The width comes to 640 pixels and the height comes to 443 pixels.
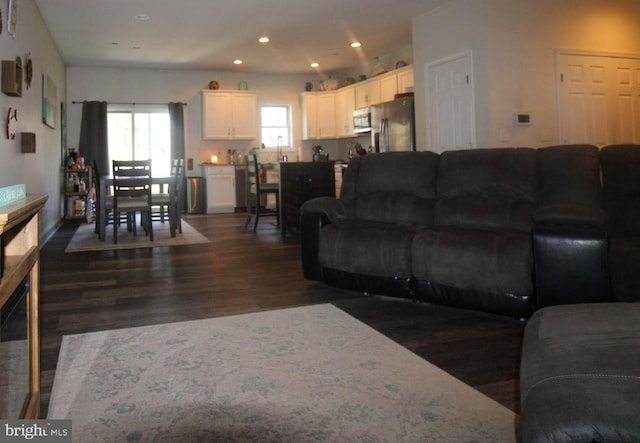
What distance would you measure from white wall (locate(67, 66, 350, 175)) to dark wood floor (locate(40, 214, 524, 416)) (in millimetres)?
5102

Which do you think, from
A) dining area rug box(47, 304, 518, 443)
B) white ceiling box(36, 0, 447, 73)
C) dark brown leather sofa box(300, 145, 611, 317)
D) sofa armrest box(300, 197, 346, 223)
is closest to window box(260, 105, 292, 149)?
white ceiling box(36, 0, 447, 73)

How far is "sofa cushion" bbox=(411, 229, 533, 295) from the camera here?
100 inches

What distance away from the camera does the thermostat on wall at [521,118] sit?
Answer: 219 inches

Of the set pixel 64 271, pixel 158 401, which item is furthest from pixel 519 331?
pixel 64 271

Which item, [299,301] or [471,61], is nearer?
[299,301]

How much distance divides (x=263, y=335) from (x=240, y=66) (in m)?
8.24

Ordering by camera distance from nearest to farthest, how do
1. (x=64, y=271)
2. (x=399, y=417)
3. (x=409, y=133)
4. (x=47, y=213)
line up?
1. (x=399, y=417)
2. (x=64, y=271)
3. (x=47, y=213)
4. (x=409, y=133)

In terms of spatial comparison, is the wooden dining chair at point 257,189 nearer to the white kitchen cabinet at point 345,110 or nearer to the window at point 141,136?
the white kitchen cabinet at point 345,110

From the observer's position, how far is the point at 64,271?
4191mm

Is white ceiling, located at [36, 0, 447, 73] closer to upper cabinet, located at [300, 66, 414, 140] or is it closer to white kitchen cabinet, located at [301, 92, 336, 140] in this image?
upper cabinet, located at [300, 66, 414, 140]

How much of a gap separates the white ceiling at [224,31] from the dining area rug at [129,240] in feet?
9.08

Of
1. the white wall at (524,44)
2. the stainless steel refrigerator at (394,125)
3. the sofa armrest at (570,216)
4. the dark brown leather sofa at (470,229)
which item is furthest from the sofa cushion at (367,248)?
the stainless steel refrigerator at (394,125)

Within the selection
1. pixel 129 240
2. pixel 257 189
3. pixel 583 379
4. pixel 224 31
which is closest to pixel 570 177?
pixel 583 379

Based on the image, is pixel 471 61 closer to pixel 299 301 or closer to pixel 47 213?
pixel 299 301
